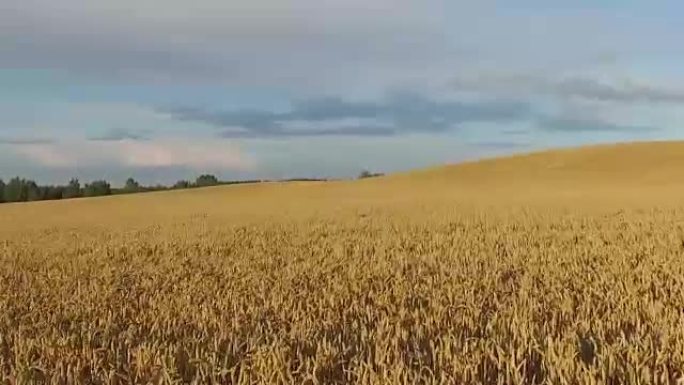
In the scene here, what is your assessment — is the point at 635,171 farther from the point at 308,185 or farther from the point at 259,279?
the point at 259,279

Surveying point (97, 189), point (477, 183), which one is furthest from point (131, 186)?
point (477, 183)

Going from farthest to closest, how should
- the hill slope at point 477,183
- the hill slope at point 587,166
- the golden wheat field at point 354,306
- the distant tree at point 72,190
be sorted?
the distant tree at point 72,190, the hill slope at point 587,166, the hill slope at point 477,183, the golden wheat field at point 354,306

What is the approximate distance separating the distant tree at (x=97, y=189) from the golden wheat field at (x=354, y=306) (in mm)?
70572

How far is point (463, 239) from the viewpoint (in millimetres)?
14391

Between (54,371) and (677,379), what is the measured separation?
131 inches

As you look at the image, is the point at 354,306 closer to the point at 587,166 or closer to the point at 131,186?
the point at 587,166

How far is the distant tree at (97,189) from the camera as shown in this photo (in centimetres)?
8562

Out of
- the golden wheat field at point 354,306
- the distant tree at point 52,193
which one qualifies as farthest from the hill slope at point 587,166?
the distant tree at point 52,193

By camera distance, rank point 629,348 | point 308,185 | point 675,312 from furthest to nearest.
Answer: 1. point 308,185
2. point 675,312
3. point 629,348

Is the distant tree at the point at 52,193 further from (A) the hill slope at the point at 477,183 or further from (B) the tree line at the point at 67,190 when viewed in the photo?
(A) the hill slope at the point at 477,183

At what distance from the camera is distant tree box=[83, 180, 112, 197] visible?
85625 millimetres

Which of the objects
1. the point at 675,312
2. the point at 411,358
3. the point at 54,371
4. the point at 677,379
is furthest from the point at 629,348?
the point at 54,371

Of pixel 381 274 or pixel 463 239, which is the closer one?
pixel 381 274

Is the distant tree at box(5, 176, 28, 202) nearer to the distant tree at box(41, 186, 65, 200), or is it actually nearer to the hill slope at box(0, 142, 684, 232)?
the distant tree at box(41, 186, 65, 200)
